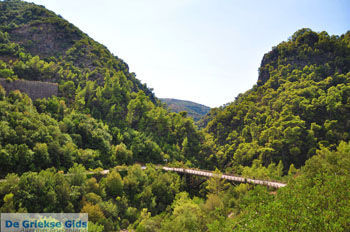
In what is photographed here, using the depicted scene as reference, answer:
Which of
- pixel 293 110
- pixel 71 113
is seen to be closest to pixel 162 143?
pixel 71 113

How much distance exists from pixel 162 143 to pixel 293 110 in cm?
4496

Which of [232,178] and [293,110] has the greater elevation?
[293,110]

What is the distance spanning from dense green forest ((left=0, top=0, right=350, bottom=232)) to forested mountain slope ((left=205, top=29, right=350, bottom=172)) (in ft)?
1.28

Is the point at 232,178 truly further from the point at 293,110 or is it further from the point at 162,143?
the point at 293,110

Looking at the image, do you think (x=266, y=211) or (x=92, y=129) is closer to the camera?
(x=266, y=211)

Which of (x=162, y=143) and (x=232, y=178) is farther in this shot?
(x=162, y=143)

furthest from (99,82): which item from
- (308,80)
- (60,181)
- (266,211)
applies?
(266,211)

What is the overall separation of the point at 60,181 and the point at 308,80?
85537 mm

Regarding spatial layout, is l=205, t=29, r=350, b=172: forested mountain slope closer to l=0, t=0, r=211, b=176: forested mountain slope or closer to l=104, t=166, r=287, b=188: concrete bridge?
l=0, t=0, r=211, b=176: forested mountain slope

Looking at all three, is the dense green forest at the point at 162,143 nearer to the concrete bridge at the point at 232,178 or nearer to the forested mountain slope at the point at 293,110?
the forested mountain slope at the point at 293,110

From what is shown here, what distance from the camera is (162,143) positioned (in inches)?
3162

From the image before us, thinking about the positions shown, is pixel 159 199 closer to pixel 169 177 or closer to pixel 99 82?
pixel 169 177

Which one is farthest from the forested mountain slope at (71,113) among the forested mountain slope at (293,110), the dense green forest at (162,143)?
the forested mountain slope at (293,110)

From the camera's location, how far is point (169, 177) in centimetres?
5625
